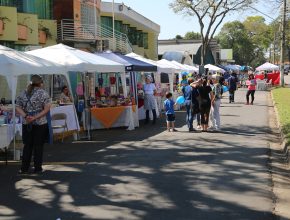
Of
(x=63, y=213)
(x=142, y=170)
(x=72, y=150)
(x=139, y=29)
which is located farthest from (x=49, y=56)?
(x=139, y=29)

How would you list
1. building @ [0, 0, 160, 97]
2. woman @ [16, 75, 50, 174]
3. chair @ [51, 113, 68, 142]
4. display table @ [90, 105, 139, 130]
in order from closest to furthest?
woman @ [16, 75, 50, 174] → chair @ [51, 113, 68, 142] → display table @ [90, 105, 139, 130] → building @ [0, 0, 160, 97]

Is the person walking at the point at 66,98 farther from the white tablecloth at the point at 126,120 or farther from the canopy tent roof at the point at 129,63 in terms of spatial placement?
the canopy tent roof at the point at 129,63

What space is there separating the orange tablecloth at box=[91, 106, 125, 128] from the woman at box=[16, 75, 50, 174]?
7.15 metres

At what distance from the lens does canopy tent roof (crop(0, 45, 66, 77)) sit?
35.3ft

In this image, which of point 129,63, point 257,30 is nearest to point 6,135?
point 129,63

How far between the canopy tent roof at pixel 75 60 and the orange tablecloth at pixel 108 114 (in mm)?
1362

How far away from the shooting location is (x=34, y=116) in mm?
9422

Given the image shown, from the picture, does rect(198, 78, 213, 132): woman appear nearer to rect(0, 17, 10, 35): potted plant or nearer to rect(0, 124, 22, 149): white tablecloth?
rect(0, 124, 22, 149): white tablecloth

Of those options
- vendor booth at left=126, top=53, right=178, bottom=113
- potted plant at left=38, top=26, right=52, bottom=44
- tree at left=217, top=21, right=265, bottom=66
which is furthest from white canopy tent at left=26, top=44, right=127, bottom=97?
tree at left=217, top=21, right=265, bottom=66

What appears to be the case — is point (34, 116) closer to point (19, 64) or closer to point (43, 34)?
point (19, 64)

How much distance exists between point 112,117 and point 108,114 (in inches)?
7.9

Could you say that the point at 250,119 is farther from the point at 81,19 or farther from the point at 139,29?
the point at 139,29

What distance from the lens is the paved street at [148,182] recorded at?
22.9ft

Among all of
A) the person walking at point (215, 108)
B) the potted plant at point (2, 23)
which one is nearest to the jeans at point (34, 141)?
the person walking at point (215, 108)
